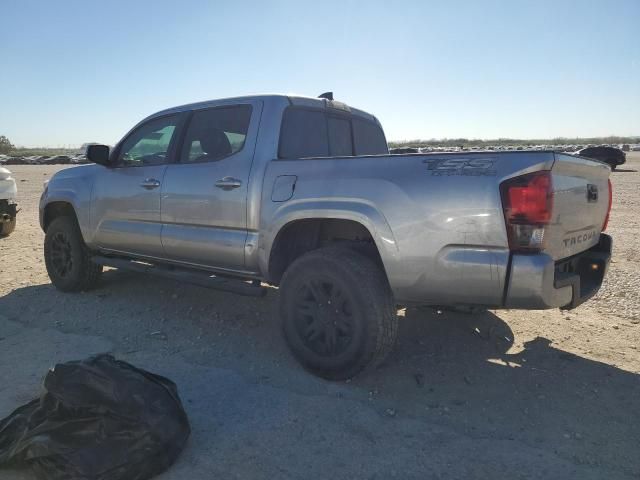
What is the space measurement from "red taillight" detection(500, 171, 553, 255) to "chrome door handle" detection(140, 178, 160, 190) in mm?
3018

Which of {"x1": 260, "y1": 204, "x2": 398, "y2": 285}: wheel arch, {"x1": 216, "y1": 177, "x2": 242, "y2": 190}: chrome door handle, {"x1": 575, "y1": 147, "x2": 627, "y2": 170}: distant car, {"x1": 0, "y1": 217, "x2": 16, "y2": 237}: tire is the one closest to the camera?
{"x1": 260, "y1": 204, "x2": 398, "y2": 285}: wheel arch

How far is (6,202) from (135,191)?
17.6 ft

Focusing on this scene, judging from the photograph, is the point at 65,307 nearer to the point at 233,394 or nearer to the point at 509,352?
the point at 233,394

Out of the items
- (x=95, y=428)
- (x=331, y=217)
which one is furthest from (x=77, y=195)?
(x=95, y=428)

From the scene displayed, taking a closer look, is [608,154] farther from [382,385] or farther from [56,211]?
[56,211]

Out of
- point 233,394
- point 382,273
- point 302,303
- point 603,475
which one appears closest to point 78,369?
point 233,394

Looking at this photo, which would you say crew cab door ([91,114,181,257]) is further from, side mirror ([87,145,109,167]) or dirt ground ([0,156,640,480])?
dirt ground ([0,156,640,480])

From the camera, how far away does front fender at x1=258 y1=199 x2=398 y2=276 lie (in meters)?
3.10

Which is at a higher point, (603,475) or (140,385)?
(140,385)

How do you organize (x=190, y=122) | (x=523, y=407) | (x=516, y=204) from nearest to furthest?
(x=516, y=204) < (x=523, y=407) < (x=190, y=122)

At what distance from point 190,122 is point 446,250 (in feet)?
8.97

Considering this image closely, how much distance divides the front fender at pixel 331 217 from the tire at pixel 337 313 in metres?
0.24

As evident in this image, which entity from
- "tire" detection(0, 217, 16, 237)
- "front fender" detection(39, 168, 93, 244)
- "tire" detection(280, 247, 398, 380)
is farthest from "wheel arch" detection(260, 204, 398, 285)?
"tire" detection(0, 217, 16, 237)

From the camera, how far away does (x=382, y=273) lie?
334cm
